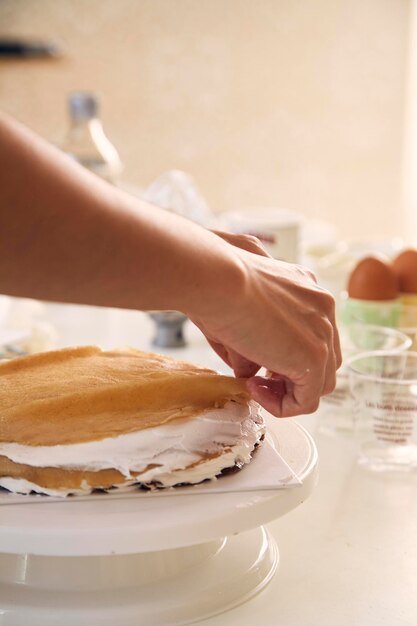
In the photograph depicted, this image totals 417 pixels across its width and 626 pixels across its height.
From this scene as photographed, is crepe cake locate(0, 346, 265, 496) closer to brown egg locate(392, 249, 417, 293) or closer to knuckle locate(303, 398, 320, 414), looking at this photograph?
knuckle locate(303, 398, 320, 414)

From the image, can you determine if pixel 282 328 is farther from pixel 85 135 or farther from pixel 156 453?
pixel 85 135

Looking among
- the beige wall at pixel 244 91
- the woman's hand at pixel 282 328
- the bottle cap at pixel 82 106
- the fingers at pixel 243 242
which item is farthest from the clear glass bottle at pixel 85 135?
the beige wall at pixel 244 91

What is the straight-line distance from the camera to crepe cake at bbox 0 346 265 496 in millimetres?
721

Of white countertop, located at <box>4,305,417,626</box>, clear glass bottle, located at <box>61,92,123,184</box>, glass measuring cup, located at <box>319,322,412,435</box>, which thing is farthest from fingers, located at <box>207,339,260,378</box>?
clear glass bottle, located at <box>61,92,123,184</box>

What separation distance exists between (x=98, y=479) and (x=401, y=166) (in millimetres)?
3453

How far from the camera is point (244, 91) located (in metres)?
3.87

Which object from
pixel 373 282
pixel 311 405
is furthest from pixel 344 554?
pixel 373 282

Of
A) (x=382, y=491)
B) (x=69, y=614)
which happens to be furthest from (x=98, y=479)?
(x=382, y=491)

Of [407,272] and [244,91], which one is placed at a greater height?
[244,91]

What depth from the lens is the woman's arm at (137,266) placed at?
55 centimetres

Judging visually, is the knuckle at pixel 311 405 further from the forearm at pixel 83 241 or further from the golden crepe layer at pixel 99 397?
the forearm at pixel 83 241

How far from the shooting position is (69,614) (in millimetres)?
716

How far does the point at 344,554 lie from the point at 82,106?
1423mm

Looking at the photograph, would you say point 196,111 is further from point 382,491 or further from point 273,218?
point 382,491
